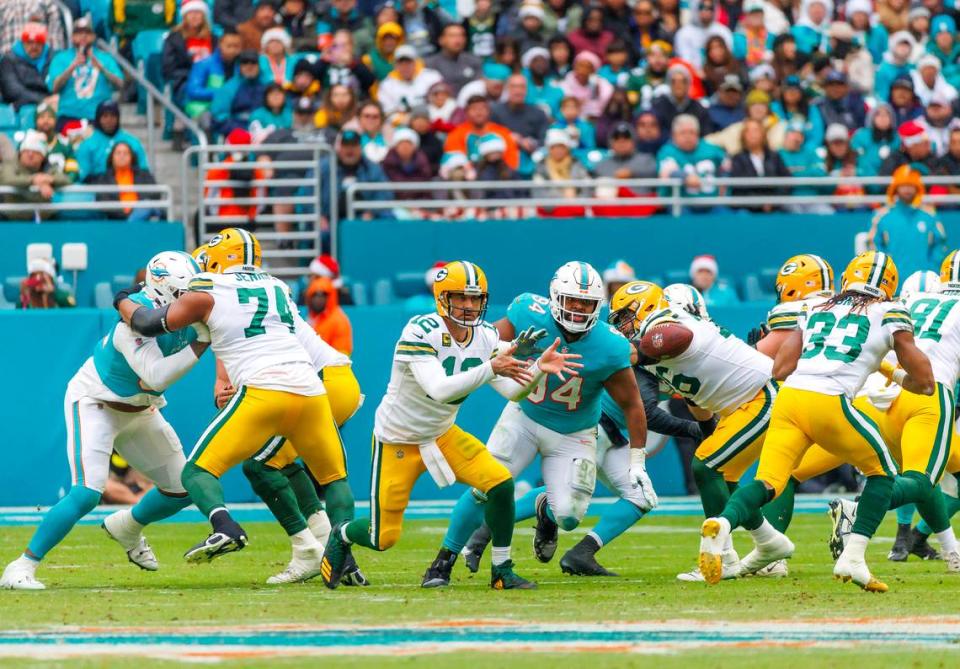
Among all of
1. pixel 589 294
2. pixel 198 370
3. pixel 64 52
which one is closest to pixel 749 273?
pixel 198 370

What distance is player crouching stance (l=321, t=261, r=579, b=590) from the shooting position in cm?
815

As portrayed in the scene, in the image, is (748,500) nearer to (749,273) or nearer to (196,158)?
(749,273)

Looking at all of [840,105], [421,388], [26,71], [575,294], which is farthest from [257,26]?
[421,388]

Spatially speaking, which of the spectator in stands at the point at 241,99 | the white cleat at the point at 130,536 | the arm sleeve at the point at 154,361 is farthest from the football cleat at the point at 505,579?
the spectator in stands at the point at 241,99

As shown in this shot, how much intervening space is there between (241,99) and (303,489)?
7222 millimetres

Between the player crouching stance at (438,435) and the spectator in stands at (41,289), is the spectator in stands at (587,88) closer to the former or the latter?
the spectator in stands at (41,289)

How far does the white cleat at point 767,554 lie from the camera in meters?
8.93

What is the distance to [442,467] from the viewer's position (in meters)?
8.17

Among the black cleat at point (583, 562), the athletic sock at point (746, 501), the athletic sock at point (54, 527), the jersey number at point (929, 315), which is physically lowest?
the black cleat at point (583, 562)

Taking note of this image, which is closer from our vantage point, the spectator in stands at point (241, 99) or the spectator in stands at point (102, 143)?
the spectator in stands at point (102, 143)

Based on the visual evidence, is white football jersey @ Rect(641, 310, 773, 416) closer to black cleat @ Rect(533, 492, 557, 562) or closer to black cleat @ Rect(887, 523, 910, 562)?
black cleat @ Rect(533, 492, 557, 562)

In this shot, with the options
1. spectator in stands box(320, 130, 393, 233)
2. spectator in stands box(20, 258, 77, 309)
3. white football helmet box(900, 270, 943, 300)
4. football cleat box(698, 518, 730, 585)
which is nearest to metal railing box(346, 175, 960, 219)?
spectator in stands box(320, 130, 393, 233)

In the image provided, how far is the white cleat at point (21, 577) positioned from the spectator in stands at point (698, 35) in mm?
10348

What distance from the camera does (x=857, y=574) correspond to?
7.90 meters
